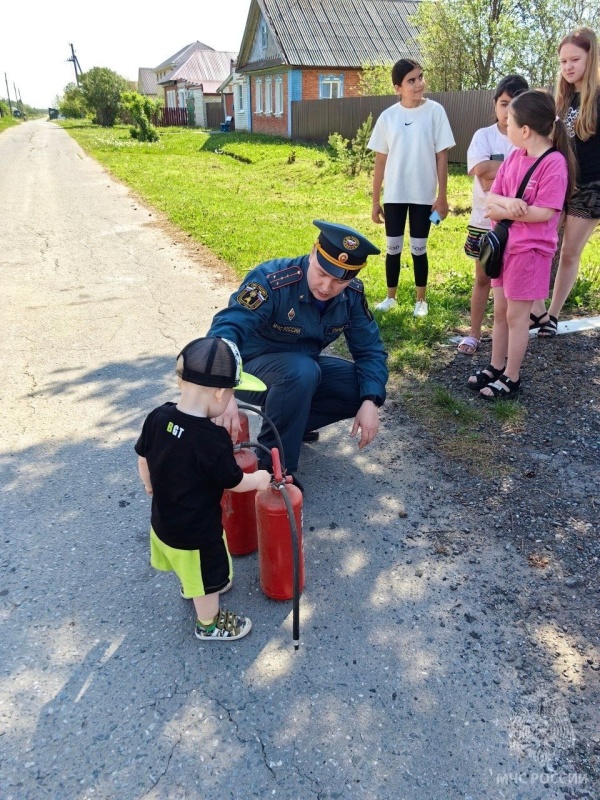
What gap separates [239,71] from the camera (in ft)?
109

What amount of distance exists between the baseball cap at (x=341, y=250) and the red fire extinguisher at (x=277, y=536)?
979 millimetres

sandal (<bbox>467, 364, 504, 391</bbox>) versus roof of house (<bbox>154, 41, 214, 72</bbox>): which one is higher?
roof of house (<bbox>154, 41, 214, 72</bbox>)

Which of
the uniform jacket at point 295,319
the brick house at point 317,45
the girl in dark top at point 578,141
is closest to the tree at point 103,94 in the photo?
the brick house at point 317,45

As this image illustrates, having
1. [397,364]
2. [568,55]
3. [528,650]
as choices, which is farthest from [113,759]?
[568,55]

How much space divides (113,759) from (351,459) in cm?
201

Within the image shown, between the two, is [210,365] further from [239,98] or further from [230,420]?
[239,98]

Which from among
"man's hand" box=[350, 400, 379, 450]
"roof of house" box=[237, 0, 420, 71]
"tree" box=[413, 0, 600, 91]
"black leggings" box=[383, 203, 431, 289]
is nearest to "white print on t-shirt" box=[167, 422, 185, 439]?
"man's hand" box=[350, 400, 379, 450]

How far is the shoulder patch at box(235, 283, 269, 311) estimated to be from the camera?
2.90 metres

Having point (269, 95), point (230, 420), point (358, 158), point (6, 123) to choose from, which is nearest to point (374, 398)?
point (230, 420)

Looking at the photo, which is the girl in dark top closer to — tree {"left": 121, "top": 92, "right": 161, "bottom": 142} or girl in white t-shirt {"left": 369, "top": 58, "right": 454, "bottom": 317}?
girl in white t-shirt {"left": 369, "top": 58, "right": 454, "bottom": 317}

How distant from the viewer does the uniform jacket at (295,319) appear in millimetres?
2914

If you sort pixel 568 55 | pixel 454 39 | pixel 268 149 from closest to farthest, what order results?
1. pixel 568 55
2. pixel 454 39
3. pixel 268 149

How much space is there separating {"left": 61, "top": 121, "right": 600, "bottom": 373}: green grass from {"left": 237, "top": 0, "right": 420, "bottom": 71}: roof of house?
28.1 feet

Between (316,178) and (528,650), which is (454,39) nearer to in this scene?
(316,178)
